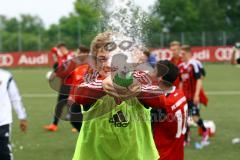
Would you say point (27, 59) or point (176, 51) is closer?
point (176, 51)

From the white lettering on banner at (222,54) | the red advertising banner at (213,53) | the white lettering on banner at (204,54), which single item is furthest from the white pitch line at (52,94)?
the white lettering on banner at (204,54)

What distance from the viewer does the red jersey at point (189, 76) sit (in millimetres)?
10164

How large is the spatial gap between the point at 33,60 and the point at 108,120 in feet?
135

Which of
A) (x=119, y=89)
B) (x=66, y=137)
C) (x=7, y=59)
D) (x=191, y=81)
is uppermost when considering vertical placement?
(x=119, y=89)

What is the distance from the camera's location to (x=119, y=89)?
314 centimetres

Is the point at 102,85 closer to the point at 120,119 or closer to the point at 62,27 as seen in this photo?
the point at 120,119

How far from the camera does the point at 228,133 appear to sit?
35.3 feet

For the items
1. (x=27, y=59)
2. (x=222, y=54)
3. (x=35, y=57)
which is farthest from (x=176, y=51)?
(x=27, y=59)

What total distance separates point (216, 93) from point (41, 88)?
754cm

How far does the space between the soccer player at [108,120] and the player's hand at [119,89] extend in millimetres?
80

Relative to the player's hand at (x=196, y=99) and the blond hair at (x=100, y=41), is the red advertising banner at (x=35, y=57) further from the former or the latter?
the blond hair at (x=100, y=41)

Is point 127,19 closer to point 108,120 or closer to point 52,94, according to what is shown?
point 108,120

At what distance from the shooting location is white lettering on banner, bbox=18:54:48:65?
144 ft

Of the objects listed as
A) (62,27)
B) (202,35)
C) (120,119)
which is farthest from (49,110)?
(62,27)
